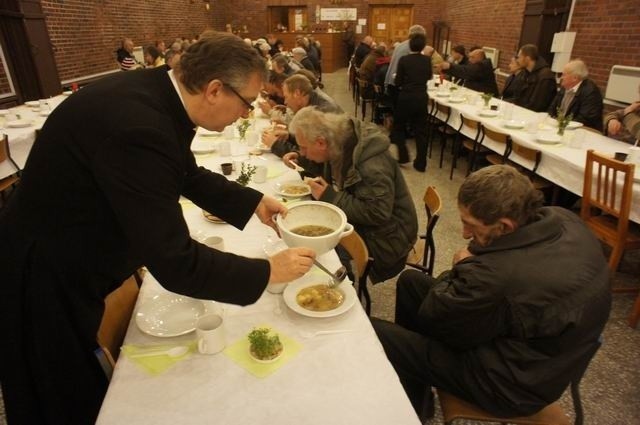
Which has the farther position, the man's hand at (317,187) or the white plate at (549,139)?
the white plate at (549,139)

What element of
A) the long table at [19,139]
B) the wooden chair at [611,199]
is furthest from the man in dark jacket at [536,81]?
the long table at [19,139]

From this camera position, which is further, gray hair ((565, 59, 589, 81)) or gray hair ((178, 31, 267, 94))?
gray hair ((565, 59, 589, 81))

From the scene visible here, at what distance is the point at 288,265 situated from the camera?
3.76 feet

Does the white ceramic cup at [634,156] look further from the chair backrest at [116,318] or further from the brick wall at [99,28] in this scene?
the brick wall at [99,28]

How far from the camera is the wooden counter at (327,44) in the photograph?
46.2ft

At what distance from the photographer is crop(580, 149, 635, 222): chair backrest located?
2309 mm

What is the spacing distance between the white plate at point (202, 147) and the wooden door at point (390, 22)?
12.4 meters

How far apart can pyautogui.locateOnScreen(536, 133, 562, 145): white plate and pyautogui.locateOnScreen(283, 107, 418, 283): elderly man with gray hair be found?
1.91m

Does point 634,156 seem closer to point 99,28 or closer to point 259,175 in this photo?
point 259,175

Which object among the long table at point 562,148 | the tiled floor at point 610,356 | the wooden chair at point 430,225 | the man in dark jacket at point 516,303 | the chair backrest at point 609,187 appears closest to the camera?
the man in dark jacket at point 516,303

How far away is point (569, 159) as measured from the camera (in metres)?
2.97

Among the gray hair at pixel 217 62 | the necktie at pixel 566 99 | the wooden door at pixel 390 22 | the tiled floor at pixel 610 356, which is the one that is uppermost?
the wooden door at pixel 390 22

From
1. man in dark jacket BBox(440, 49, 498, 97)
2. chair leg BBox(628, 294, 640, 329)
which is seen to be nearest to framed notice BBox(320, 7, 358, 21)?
man in dark jacket BBox(440, 49, 498, 97)

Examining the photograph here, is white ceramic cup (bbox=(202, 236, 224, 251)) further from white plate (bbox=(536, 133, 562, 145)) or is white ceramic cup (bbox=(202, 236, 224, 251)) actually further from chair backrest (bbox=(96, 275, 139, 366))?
white plate (bbox=(536, 133, 562, 145))
